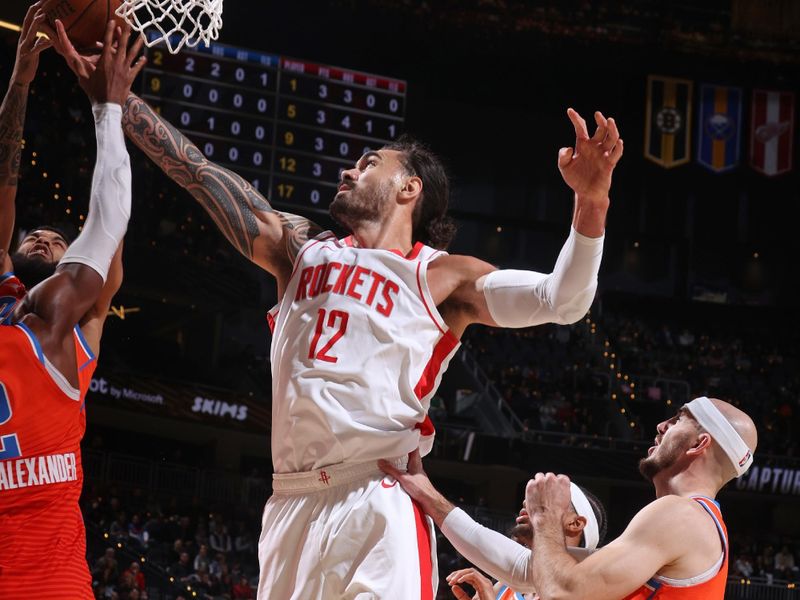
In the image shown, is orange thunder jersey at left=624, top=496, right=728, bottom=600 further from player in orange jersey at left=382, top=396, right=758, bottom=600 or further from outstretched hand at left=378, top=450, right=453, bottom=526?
outstretched hand at left=378, top=450, right=453, bottom=526

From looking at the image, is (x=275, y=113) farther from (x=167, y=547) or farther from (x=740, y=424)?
(x=740, y=424)

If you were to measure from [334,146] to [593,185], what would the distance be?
39.4 ft

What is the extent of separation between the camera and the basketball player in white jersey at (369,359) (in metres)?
3.07

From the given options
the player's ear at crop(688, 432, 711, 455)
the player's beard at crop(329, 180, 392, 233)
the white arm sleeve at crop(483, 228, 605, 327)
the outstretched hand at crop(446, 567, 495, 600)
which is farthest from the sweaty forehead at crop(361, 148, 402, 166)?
the outstretched hand at crop(446, 567, 495, 600)

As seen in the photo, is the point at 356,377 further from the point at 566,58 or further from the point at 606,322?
the point at 606,322

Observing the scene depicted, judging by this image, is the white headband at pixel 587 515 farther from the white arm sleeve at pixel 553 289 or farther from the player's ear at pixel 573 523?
the white arm sleeve at pixel 553 289

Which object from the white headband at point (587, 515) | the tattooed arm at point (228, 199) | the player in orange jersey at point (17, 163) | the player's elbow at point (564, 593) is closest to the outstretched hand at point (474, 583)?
the white headband at point (587, 515)

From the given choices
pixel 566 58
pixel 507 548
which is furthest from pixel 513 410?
pixel 507 548

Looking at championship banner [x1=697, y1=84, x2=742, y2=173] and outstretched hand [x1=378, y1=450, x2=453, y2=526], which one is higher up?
championship banner [x1=697, y1=84, x2=742, y2=173]

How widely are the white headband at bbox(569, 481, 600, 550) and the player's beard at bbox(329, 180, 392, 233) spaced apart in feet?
4.96

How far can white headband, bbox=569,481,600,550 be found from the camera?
4.38 m

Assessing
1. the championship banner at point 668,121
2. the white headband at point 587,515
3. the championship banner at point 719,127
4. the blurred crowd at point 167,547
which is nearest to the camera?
the white headband at point 587,515

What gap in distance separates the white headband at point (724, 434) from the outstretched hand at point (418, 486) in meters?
1.02

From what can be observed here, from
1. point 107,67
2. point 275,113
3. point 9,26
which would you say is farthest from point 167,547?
point 107,67
